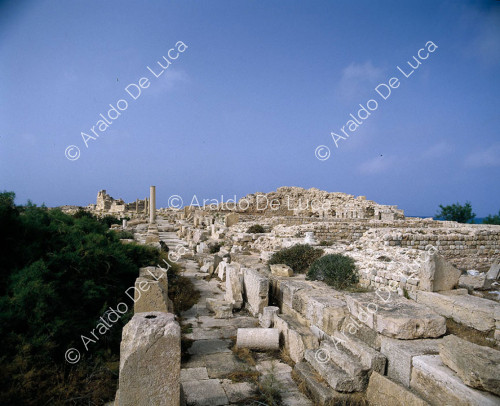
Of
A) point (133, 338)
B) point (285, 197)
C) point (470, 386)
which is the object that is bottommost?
point (470, 386)

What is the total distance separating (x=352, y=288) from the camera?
5789mm

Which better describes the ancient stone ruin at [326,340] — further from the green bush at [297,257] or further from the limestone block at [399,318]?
the green bush at [297,257]

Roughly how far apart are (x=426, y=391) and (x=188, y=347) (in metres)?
3.22

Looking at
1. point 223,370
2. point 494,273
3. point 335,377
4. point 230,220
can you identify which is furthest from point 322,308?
point 230,220

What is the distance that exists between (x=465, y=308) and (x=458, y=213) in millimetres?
32099

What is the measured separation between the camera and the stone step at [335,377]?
3359 millimetres

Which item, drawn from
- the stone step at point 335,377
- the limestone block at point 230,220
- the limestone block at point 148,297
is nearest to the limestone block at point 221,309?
the limestone block at point 148,297

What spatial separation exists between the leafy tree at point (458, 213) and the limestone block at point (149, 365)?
114 feet

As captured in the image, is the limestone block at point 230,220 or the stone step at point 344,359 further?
the limestone block at point 230,220

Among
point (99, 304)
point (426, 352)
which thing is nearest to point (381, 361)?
point (426, 352)

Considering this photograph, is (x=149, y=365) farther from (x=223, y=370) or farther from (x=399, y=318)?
(x=399, y=318)

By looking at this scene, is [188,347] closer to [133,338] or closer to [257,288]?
[257,288]

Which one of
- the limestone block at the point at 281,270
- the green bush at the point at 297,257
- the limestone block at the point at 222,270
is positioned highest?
the green bush at the point at 297,257

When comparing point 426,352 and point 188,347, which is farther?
point 188,347
